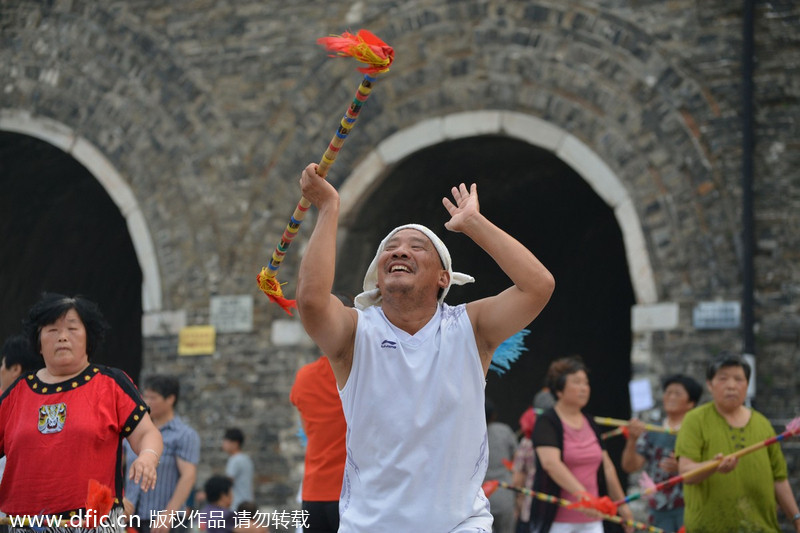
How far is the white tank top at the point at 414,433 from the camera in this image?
3.96 meters

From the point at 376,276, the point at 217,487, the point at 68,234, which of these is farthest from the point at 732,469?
the point at 68,234

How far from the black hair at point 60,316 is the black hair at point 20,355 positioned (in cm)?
86

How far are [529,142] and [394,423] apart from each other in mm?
8266

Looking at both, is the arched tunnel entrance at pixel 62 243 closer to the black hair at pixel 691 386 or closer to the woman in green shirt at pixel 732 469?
the black hair at pixel 691 386

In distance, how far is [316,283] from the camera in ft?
13.2

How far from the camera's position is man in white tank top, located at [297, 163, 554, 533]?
3.97m

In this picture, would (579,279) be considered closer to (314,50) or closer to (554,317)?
(554,317)

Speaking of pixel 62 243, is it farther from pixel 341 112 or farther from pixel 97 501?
pixel 97 501

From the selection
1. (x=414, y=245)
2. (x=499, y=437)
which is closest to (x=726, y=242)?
(x=499, y=437)

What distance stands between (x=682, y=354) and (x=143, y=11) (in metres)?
7.00

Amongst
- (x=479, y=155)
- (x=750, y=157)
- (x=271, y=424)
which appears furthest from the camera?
(x=479, y=155)

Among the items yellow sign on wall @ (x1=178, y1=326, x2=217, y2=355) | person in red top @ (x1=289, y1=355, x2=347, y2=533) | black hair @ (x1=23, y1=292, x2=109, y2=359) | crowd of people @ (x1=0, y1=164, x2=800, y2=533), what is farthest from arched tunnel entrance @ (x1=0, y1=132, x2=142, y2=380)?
black hair @ (x1=23, y1=292, x2=109, y2=359)

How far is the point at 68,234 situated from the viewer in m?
17.3

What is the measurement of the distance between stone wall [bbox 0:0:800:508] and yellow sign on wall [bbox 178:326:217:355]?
0.10 meters
